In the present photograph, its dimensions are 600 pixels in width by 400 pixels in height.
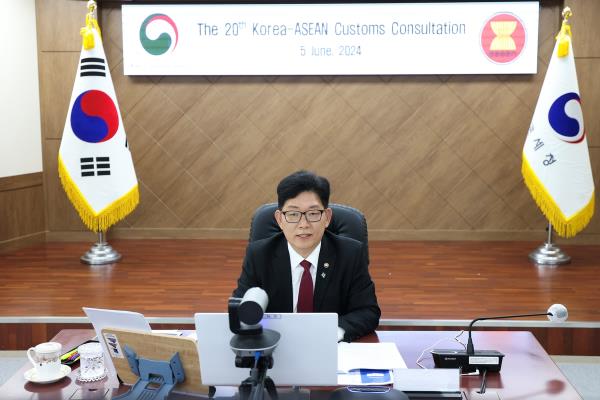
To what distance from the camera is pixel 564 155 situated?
515 centimetres

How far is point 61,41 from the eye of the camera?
5934 millimetres

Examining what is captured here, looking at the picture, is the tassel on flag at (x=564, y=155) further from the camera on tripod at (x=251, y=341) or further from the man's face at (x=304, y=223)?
→ the camera on tripod at (x=251, y=341)

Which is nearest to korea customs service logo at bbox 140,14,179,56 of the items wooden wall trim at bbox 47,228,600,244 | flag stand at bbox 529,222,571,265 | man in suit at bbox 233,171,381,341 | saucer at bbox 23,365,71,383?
wooden wall trim at bbox 47,228,600,244

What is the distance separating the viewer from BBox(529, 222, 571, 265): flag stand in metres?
5.19

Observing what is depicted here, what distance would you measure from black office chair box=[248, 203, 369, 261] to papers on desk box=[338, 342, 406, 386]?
2.05 ft

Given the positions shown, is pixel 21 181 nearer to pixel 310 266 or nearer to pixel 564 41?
pixel 310 266

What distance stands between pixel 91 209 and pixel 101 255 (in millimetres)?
373

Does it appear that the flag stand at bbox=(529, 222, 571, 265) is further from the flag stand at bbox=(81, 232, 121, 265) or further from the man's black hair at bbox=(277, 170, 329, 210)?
the man's black hair at bbox=(277, 170, 329, 210)

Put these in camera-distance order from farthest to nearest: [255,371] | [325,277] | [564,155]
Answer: [564,155] → [325,277] → [255,371]

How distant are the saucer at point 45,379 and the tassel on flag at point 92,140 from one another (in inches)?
137

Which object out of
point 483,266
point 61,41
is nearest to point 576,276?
point 483,266

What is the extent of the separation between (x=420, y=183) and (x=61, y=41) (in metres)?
3.42

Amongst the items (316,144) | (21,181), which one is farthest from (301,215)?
(21,181)

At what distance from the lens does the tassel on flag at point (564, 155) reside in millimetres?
5152
